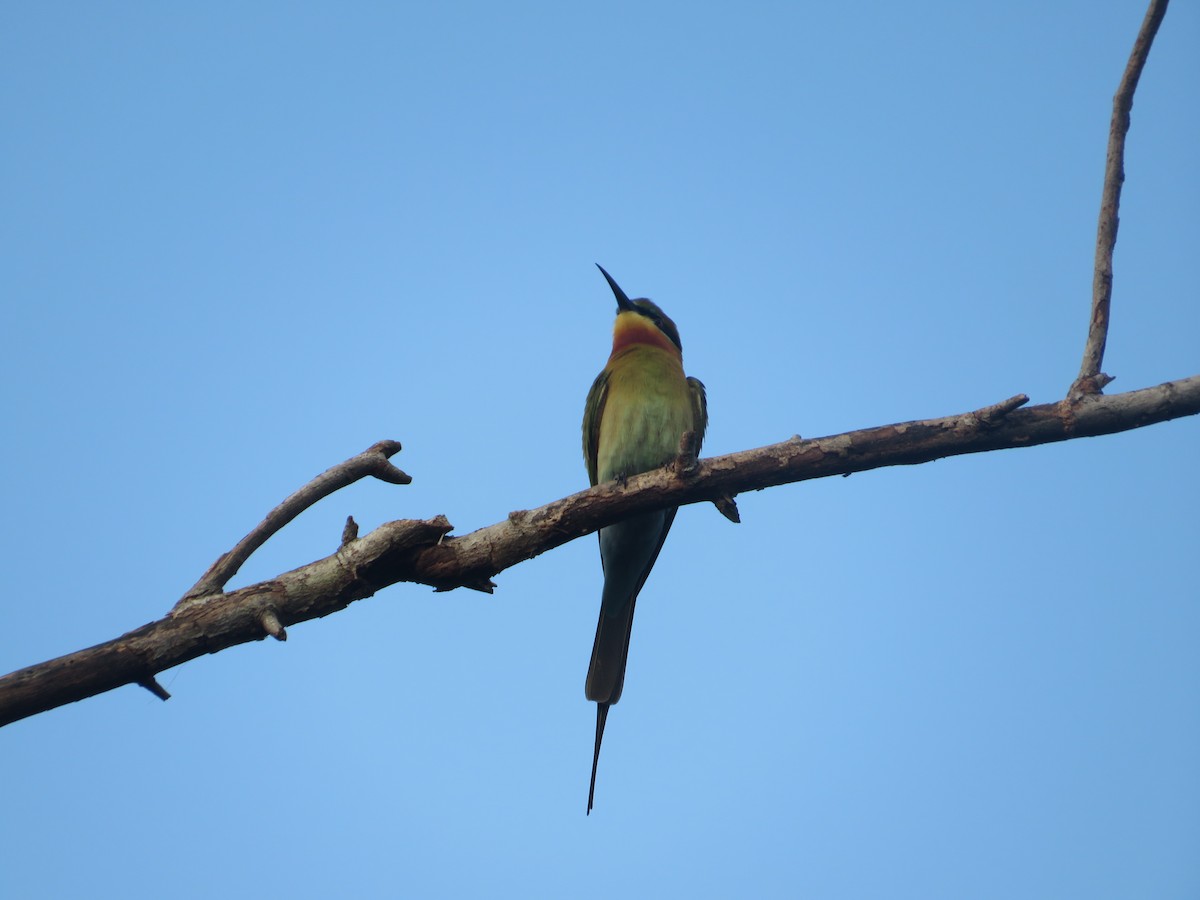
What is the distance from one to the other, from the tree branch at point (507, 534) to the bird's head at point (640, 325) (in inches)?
111

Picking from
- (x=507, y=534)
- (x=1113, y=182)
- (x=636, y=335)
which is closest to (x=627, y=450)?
(x=636, y=335)

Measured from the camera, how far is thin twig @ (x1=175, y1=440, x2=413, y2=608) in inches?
120

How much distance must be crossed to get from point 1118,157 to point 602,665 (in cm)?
287

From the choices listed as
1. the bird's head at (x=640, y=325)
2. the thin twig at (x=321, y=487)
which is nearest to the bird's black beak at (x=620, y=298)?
the bird's head at (x=640, y=325)

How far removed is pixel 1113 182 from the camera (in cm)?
317

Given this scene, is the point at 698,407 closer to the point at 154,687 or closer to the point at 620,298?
the point at 620,298

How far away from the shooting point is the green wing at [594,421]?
5.30 m

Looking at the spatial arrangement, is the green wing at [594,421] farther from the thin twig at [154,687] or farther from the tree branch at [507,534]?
the thin twig at [154,687]

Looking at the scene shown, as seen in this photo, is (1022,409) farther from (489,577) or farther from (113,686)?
(113,686)

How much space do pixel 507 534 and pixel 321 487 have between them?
2.11 ft

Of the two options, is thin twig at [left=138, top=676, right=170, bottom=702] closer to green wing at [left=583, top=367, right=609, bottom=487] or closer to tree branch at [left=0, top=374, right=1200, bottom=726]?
tree branch at [left=0, top=374, right=1200, bottom=726]

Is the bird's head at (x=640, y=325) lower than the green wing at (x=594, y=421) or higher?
higher

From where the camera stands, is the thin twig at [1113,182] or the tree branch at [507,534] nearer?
the tree branch at [507,534]

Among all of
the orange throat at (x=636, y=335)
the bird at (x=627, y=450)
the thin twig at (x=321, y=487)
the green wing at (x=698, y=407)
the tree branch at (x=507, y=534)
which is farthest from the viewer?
the orange throat at (x=636, y=335)
